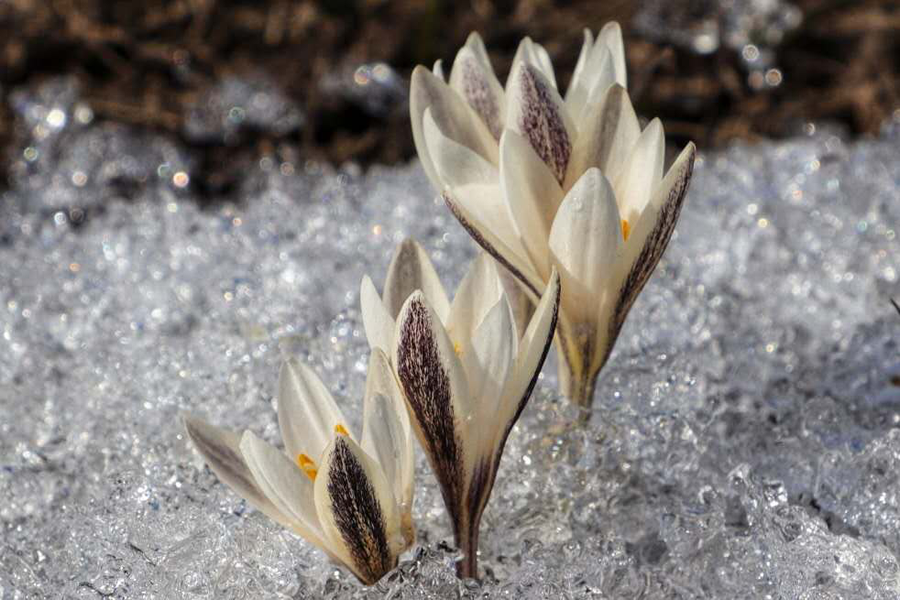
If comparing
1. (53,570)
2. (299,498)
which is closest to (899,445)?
(299,498)

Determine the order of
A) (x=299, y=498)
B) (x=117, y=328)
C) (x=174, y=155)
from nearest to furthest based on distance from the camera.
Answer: (x=299, y=498)
(x=117, y=328)
(x=174, y=155)

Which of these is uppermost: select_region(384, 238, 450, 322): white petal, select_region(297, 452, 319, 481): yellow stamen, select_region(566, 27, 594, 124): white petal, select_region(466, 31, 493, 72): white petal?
select_region(466, 31, 493, 72): white petal

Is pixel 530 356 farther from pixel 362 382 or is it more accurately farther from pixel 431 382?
pixel 362 382

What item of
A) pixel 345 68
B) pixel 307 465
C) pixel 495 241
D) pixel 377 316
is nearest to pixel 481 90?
pixel 495 241

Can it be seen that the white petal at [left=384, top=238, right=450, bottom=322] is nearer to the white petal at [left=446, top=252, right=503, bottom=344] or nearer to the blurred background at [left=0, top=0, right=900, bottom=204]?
the white petal at [left=446, top=252, right=503, bottom=344]

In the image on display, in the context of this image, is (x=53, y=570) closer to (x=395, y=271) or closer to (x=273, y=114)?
(x=395, y=271)

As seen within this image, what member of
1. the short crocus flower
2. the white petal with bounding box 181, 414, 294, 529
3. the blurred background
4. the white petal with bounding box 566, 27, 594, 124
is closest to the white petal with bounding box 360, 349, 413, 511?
the short crocus flower

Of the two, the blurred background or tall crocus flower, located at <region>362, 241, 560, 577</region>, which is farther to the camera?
the blurred background
